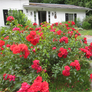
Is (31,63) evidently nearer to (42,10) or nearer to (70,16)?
(42,10)

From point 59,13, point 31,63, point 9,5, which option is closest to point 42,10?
point 59,13

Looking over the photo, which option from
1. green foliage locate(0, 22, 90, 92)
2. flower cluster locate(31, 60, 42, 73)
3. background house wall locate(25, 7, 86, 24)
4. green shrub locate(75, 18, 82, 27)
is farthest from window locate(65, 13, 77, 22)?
flower cluster locate(31, 60, 42, 73)

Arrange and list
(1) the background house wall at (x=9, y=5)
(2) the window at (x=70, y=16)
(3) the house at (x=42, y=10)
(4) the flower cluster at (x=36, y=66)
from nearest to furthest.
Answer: (4) the flower cluster at (x=36, y=66) → (1) the background house wall at (x=9, y=5) → (3) the house at (x=42, y=10) → (2) the window at (x=70, y=16)

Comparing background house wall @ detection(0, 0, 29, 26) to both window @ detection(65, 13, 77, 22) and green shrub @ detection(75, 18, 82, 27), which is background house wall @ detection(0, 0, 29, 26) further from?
green shrub @ detection(75, 18, 82, 27)

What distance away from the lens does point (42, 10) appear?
42.0 ft

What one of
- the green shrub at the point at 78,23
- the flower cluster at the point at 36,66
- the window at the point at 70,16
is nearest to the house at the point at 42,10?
the window at the point at 70,16

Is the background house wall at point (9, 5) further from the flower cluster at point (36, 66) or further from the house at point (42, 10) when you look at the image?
the flower cluster at point (36, 66)

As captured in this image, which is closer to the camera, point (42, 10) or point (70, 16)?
point (42, 10)

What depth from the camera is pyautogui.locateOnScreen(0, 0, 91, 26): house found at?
10.6 meters

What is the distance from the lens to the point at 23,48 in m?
1.10

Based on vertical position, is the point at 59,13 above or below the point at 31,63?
above

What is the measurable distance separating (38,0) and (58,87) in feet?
93.7

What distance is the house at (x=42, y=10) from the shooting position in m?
10.6

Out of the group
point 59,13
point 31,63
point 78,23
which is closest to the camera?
point 31,63
